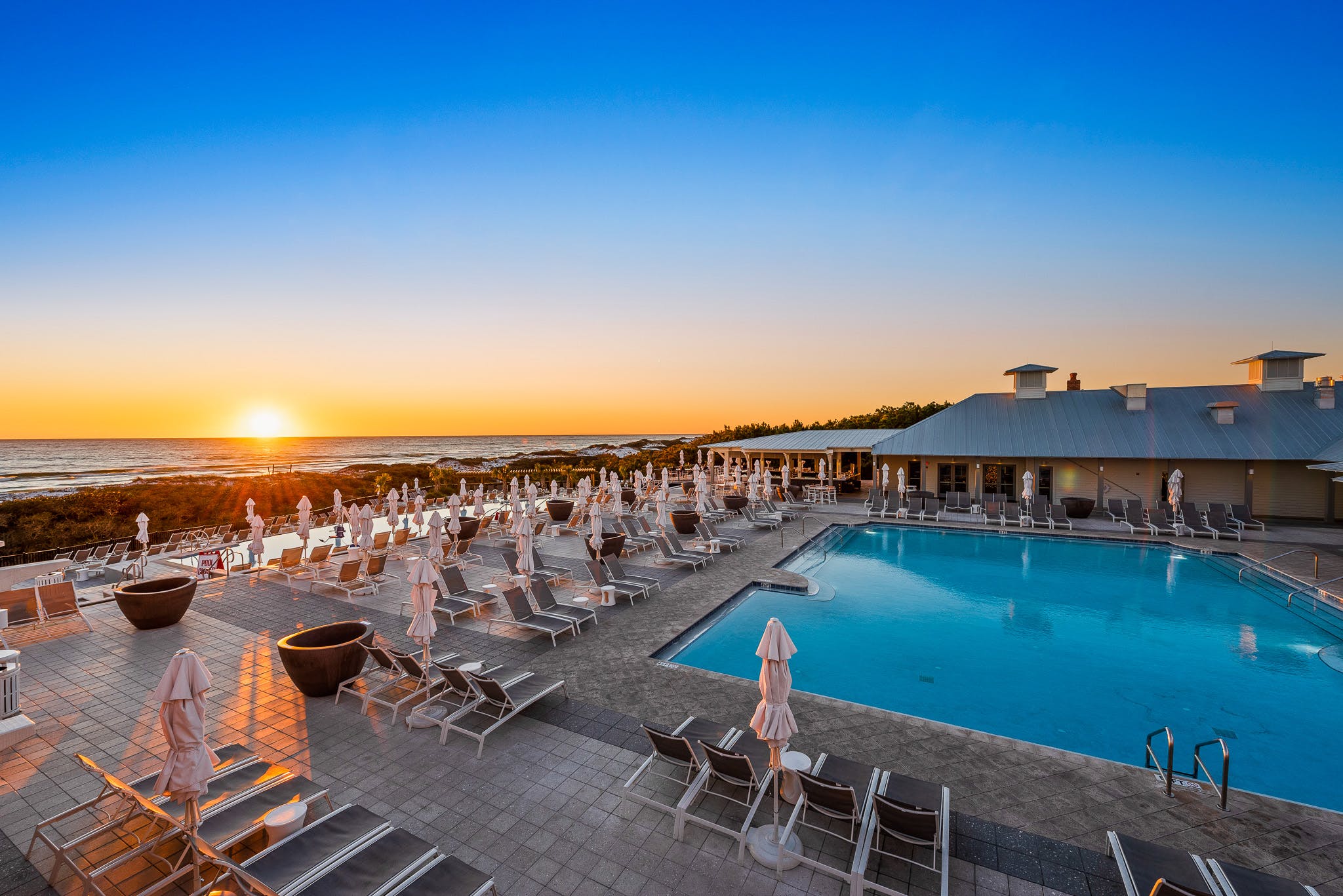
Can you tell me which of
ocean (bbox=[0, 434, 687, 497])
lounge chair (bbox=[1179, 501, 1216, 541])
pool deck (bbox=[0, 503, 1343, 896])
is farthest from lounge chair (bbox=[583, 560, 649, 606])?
ocean (bbox=[0, 434, 687, 497])

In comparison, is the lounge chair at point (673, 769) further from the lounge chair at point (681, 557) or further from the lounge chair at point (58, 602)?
the lounge chair at point (58, 602)

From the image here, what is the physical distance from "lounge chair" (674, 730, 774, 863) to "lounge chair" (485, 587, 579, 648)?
3.99 metres

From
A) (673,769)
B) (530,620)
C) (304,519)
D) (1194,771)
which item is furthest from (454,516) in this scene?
(1194,771)

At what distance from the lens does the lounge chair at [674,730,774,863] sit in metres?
3.78

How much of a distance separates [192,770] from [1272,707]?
11150 millimetres

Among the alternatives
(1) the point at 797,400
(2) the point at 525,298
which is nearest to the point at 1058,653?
(2) the point at 525,298

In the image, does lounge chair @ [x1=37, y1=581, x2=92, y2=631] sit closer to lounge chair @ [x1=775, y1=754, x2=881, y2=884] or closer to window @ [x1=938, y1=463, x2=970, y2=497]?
lounge chair @ [x1=775, y1=754, x2=881, y2=884]

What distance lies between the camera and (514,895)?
3.27m

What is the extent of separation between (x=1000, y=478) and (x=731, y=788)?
2030 cm

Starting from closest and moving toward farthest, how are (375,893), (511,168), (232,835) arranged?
(375,893), (232,835), (511,168)

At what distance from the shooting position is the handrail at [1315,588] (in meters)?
9.92

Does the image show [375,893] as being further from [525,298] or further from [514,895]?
[525,298]

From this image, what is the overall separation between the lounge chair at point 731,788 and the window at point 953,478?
62.7ft

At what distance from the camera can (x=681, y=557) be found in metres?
12.5
